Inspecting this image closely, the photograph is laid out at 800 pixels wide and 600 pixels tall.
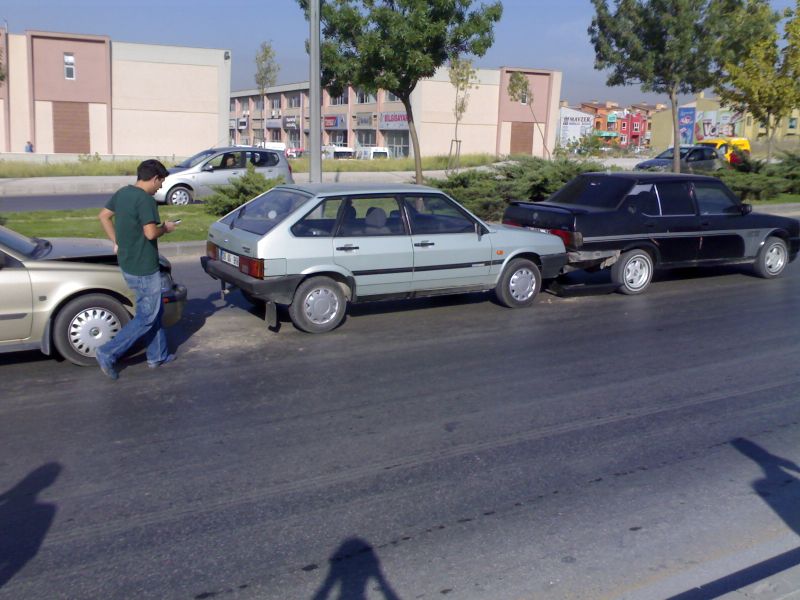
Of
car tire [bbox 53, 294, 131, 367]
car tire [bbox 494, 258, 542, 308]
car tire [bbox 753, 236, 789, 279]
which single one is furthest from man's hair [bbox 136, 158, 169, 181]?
car tire [bbox 753, 236, 789, 279]

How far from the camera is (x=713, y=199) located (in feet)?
37.8

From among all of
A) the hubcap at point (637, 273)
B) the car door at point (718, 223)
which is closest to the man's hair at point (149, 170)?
the hubcap at point (637, 273)

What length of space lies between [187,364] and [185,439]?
1839mm

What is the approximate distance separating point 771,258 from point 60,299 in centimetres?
996

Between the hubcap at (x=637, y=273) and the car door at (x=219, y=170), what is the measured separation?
40.0 feet

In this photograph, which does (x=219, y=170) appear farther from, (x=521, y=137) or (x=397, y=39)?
(x=521, y=137)

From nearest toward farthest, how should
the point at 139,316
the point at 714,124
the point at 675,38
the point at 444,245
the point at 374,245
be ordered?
the point at 139,316 < the point at 374,245 < the point at 444,245 < the point at 675,38 < the point at 714,124

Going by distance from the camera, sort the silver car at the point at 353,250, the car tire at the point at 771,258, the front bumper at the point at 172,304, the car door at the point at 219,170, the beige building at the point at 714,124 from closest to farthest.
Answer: the front bumper at the point at 172,304 → the silver car at the point at 353,250 → the car tire at the point at 771,258 → the car door at the point at 219,170 → the beige building at the point at 714,124

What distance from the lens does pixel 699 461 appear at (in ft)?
17.6

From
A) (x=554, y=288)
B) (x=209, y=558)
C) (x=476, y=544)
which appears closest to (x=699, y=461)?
(x=476, y=544)

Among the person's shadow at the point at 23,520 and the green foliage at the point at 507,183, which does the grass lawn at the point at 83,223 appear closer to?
the green foliage at the point at 507,183

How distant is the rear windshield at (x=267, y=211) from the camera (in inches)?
333

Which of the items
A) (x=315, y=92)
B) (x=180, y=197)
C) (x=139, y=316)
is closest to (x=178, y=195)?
(x=180, y=197)

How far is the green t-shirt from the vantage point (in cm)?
663
